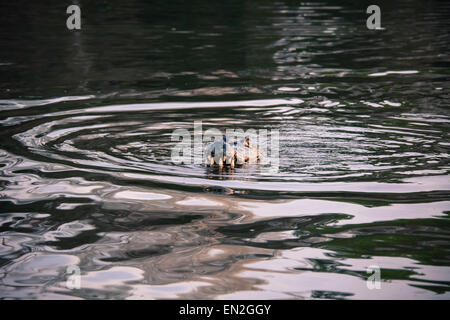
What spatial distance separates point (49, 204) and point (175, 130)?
299 cm

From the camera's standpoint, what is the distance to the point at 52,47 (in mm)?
17516

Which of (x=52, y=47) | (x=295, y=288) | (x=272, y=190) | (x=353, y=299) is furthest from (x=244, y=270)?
(x=52, y=47)

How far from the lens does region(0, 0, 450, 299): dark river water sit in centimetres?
485

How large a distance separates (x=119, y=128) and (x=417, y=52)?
31.0 ft

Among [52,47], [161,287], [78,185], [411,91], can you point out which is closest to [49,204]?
[78,185]

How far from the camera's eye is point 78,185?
6816 millimetres

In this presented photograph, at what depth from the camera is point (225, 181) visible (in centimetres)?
682

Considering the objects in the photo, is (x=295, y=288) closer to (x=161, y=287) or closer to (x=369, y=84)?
(x=161, y=287)

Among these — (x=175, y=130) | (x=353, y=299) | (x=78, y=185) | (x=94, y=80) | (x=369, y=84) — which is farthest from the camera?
(x=94, y=80)

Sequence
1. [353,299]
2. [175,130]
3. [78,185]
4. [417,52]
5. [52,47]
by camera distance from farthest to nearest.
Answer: [52,47], [417,52], [175,130], [78,185], [353,299]

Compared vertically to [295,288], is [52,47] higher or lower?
Result: higher

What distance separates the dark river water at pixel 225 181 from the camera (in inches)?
191

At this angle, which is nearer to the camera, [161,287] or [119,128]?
[161,287]

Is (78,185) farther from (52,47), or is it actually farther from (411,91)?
(52,47)
